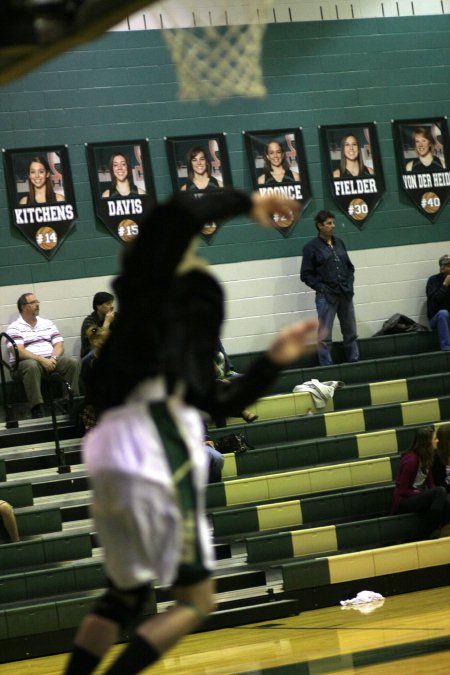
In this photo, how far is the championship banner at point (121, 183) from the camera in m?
10.9

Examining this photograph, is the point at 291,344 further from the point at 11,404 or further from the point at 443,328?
the point at 443,328

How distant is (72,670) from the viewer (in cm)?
287

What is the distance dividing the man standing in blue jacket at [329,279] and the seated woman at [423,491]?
2807mm

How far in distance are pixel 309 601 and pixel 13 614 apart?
1904 millimetres

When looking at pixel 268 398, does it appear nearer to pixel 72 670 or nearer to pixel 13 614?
pixel 13 614

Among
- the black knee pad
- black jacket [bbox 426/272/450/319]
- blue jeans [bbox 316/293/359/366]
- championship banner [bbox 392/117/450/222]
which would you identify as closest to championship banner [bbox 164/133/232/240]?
blue jeans [bbox 316/293/359/366]

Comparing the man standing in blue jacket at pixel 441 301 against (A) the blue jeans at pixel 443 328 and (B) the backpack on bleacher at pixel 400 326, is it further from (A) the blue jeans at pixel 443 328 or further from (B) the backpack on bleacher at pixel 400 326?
(B) the backpack on bleacher at pixel 400 326

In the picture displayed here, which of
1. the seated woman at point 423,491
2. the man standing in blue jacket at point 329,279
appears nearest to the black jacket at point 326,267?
the man standing in blue jacket at point 329,279

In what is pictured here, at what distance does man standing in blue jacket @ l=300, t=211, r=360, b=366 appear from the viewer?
10.7 meters

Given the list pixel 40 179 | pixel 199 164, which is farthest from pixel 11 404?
pixel 199 164

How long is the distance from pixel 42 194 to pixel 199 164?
64.3 inches

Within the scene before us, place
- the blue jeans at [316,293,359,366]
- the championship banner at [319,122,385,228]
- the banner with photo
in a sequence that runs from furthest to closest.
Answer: the championship banner at [319,122,385,228] → the banner with photo → the blue jeans at [316,293,359,366]

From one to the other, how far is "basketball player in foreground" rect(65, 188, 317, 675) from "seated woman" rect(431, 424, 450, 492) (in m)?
5.16

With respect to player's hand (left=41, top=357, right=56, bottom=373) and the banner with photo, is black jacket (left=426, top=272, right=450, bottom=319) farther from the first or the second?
player's hand (left=41, top=357, right=56, bottom=373)
